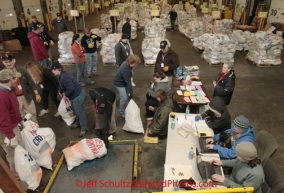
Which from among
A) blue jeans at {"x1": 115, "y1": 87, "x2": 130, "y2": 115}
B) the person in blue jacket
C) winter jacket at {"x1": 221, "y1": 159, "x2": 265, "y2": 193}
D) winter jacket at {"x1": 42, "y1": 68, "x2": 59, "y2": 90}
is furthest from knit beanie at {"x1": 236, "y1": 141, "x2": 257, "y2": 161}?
winter jacket at {"x1": 42, "y1": 68, "x2": 59, "y2": 90}

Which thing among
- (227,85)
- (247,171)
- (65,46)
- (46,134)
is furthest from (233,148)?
(65,46)

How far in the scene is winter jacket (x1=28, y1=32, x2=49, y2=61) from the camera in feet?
20.3

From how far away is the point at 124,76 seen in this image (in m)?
4.38

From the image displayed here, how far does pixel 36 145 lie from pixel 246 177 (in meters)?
3.22

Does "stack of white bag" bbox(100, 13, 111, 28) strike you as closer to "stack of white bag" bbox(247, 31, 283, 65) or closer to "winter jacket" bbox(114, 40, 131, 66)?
"winter jacket" bbox(114, 40, 131, 66)

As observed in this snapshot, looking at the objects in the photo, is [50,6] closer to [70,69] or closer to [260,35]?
[70,69]

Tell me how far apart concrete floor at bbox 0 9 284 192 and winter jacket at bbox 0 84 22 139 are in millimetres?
1155

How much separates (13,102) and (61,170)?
1.45 meters

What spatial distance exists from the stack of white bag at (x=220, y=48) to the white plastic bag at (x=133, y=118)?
203 inches

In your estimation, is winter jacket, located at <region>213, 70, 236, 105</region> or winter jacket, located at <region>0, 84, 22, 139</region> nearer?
winter jacket, located at <region>0, 84, 22, 139</region>

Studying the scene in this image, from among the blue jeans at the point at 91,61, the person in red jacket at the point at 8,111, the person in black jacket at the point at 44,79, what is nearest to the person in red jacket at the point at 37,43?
the blue jeans at the point at 91,61

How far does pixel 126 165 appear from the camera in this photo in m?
3.75

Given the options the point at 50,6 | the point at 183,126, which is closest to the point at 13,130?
the point at 183,126

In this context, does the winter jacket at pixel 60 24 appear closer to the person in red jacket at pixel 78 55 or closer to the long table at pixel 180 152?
the person in red jacket at pixel 78 55
